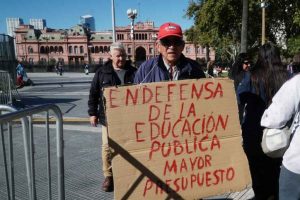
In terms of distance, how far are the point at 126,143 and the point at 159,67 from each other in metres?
0.82

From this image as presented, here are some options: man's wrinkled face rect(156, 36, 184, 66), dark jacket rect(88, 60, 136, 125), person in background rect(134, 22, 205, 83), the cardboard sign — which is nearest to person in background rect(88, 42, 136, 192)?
dark jacket rect(88, 60, 136, 125)

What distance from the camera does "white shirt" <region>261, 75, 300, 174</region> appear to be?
7.25 ft

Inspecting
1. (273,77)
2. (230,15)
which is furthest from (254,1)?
(273,77)

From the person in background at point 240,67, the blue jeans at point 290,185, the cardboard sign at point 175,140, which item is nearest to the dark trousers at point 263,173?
the cardboard sign at point 175,140

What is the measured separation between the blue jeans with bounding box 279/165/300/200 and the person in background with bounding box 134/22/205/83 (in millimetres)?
1130

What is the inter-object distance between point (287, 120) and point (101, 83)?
268 cm

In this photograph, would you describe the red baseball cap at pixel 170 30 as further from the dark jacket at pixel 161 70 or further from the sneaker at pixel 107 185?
the sneaker at pixel 107 185

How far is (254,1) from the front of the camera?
92.2ft

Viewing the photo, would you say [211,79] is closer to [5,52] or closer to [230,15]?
[5,52]

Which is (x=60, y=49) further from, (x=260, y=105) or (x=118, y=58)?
(x=260, y=105)

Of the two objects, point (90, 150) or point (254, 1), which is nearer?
point (90, 150)

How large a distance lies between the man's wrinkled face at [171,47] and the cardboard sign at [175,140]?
16.0 inches

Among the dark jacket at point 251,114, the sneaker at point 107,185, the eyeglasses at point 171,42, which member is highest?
the eyeglasses at point 171,42

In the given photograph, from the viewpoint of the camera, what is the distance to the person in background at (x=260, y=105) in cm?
335
